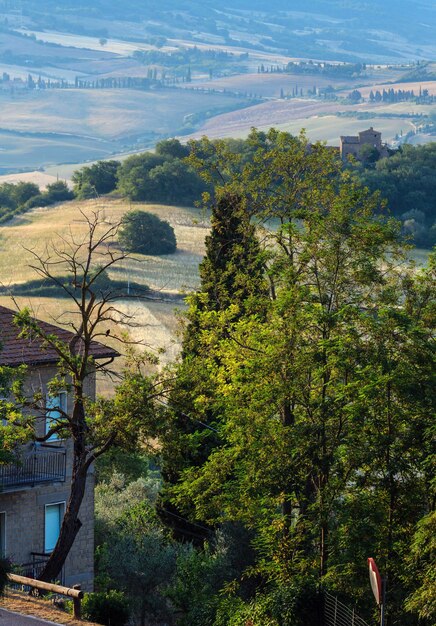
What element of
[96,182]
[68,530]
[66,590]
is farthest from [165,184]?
[66,590]

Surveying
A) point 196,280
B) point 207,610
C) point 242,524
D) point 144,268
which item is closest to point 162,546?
point 242,524

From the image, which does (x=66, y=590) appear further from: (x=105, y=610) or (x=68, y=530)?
(x=68, y=530)

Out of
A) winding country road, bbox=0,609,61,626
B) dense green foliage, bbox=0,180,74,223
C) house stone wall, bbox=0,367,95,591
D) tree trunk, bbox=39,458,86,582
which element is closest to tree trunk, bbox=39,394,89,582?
tree trunk, bbox=39,458,86,582

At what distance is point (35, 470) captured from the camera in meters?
38.6

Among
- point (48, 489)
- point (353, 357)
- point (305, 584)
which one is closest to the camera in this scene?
point (305, 584)

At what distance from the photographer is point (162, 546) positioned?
4219cm

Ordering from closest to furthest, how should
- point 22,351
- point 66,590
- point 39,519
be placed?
point 66,590
point 22,351
point 39,519

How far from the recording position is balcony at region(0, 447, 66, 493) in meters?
38.1

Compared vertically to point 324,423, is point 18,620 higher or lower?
lower

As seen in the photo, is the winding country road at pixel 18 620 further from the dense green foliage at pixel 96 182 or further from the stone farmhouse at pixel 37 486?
the dense green foliage at pixel 96 182

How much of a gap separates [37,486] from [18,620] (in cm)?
1180

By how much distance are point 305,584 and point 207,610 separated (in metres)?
3.98

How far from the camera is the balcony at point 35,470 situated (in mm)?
38062

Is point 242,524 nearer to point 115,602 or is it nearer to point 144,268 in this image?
point 115,602
